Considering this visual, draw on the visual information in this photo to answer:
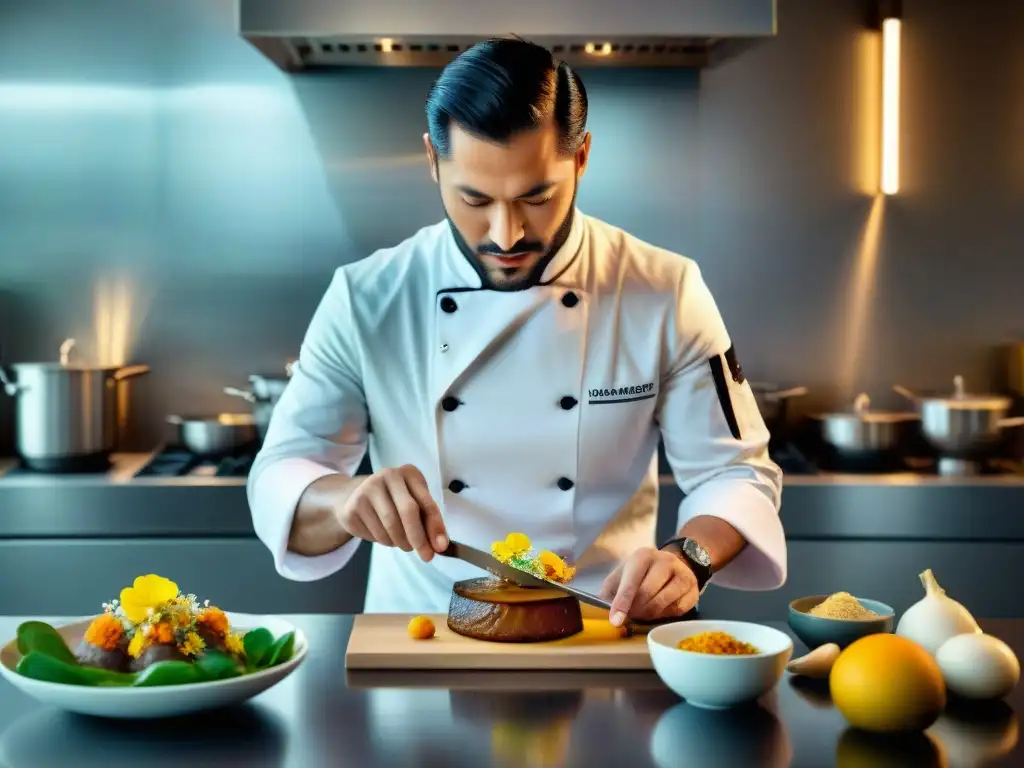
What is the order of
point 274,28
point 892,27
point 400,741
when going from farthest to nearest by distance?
1. point 892,27
2. point 274,28
3. point 400,741

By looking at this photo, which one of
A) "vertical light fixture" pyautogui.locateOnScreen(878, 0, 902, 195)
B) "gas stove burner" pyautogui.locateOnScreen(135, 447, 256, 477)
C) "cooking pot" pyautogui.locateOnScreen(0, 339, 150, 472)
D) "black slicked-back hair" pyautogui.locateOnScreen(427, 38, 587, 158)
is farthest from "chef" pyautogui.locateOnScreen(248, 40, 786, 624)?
"vertical light fixture" pyautogui.locateOnScreen(878, 0, 902, 195)

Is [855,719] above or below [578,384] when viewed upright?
below

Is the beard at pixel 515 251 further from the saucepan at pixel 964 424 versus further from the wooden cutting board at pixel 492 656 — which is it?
the saucepan at pixel 964 424

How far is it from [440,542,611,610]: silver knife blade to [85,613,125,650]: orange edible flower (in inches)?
16.8

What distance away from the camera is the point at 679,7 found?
3039 mm

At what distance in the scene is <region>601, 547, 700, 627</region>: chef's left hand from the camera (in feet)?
5.31

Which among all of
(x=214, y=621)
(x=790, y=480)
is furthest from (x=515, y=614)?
(x=790, y=480)

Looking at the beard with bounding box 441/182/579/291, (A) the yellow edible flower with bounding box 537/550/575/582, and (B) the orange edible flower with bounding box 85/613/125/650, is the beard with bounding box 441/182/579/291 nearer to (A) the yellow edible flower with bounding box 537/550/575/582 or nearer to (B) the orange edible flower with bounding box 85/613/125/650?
(A) the yellow edible flower with bounding box 537/550/575/582

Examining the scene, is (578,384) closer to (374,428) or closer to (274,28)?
(374,428)

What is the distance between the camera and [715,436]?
208cm

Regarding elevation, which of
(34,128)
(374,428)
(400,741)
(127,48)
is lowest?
(400,741)

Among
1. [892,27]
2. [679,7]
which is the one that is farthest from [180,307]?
[892,27]

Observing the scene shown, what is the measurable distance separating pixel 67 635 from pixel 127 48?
254cm

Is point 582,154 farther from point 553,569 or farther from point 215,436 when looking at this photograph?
point 215,436
